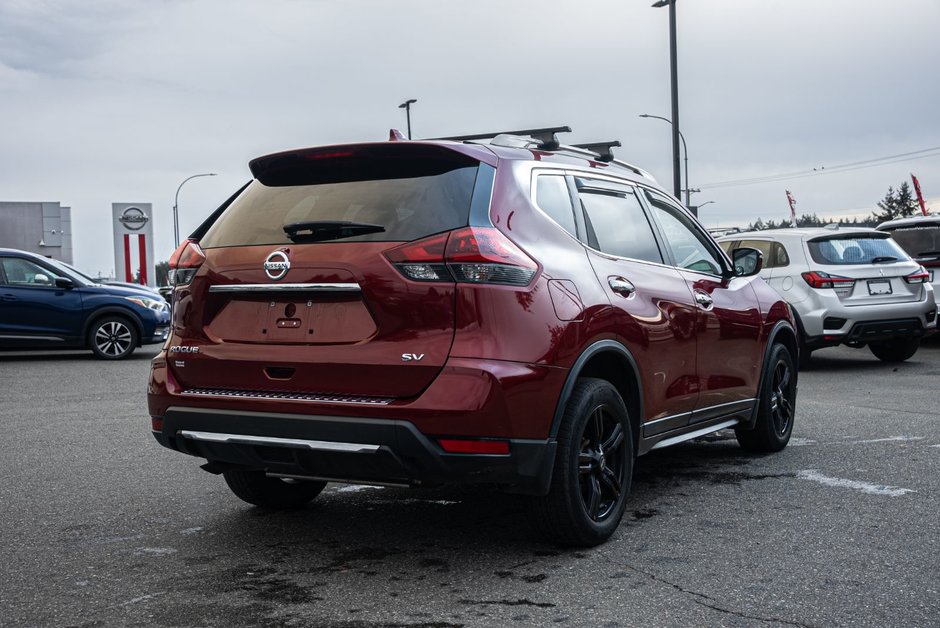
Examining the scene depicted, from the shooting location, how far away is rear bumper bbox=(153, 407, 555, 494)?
13.4ft

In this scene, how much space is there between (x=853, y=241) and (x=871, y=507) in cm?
779

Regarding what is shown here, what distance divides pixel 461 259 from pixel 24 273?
13.3 meters

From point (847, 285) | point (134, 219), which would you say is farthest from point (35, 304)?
point (134, 219)

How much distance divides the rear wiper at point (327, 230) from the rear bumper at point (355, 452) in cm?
74

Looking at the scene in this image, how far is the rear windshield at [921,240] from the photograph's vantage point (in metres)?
14.2

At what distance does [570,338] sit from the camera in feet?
14.5

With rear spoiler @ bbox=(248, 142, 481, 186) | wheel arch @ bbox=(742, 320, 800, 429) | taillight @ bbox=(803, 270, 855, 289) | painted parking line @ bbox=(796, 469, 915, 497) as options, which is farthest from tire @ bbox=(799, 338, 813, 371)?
rear spoiler @ bbox=(248, 142, 481, 186)

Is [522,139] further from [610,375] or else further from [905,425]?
[905,425]

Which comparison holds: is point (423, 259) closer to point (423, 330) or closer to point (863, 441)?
point (423, 330)

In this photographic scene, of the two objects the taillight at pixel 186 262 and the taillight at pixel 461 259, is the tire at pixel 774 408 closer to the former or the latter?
the taillight at pixel 461 259

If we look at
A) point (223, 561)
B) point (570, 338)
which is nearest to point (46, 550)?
point (223, 561)

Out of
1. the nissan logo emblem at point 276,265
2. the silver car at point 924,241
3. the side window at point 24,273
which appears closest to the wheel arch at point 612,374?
the nissan logo emblem at point 276,265

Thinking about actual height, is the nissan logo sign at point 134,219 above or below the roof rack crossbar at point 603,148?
above

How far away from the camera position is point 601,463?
475cm
